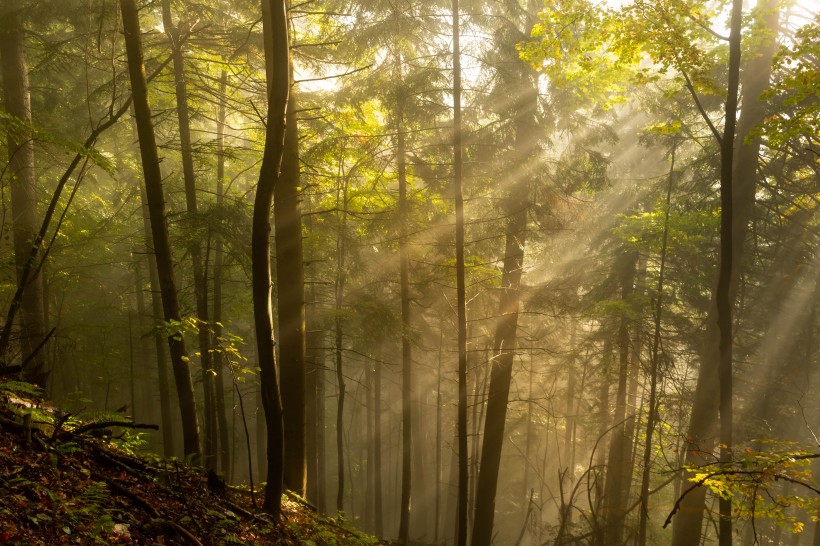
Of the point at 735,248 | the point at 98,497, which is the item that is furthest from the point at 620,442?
the point at 98,497

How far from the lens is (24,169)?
→ 33.0 feet

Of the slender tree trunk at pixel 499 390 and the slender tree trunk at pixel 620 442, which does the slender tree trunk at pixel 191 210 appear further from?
the slender tree trunk at pixel 620 442

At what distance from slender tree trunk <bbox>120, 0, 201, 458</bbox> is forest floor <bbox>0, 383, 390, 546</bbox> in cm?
150

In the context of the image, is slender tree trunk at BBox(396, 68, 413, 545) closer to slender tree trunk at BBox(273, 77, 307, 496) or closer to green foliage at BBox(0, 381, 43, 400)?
slender tree trunk at BBox(273, 77, 307, 496)

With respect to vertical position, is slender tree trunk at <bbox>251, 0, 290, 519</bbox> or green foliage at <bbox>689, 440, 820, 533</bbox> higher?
slender tree trunk at <bbox>251, 0, 290, 519</bbox>

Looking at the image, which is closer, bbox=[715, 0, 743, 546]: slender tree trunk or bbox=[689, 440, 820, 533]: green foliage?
bbox=[689, 440, 820, 533]: green foliage

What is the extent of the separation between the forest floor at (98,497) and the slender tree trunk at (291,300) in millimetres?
1746


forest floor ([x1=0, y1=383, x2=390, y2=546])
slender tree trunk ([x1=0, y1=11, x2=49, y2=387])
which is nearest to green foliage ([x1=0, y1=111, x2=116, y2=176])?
forest floor ([x1=0, y1=383, x2=390, y2=546])

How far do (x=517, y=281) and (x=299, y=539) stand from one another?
8.06 m

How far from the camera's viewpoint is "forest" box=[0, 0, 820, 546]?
6488 mm

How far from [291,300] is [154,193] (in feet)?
8.65

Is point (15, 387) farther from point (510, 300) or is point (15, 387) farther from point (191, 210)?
point (510, 300)

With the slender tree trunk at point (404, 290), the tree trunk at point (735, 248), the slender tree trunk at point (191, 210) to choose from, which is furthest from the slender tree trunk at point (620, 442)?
the slender tree trunk at point (191, 210)

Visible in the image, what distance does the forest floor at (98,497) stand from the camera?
3420mm
